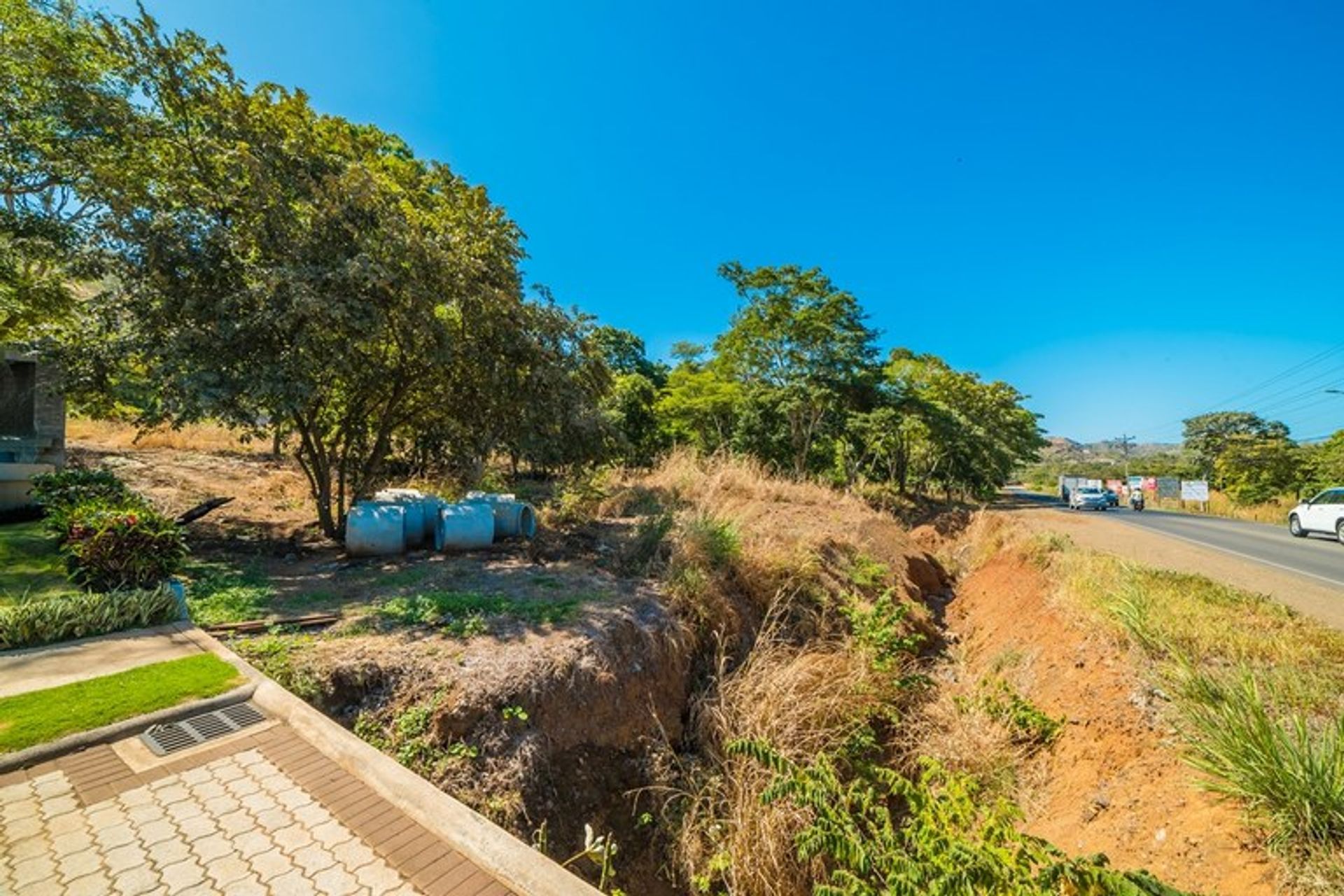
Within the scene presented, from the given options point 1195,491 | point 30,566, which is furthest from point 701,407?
point 1195,491

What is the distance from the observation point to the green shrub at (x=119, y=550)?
4816 millimetres

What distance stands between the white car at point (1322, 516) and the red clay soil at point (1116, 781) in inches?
543

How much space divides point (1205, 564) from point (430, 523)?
12457mm

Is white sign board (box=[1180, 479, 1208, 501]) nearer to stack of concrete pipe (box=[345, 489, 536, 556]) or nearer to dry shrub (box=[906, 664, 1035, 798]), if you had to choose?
dry shrub (box=[906, 664, 1035, 798])

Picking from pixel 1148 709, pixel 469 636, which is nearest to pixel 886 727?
pixel 1148 709

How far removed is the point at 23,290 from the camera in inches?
395

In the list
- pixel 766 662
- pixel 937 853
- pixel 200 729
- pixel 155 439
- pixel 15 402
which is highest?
pixel 15 402

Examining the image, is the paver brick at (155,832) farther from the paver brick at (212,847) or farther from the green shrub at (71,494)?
the green shrub at (71,494)

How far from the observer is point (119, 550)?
16.0 ft

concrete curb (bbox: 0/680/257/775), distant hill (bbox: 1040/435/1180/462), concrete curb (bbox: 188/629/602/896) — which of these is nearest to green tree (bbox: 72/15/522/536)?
concrete curb (bbox: 0/680/257/775)

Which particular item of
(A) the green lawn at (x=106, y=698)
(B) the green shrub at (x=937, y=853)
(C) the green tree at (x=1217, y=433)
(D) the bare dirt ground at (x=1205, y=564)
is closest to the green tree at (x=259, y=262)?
(A) the green lawn at (x=106, y=698)

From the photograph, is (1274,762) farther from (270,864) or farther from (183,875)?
(183,875)

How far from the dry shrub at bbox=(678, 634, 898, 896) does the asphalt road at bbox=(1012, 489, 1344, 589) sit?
301 inches

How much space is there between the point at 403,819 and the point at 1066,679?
18.5ft
